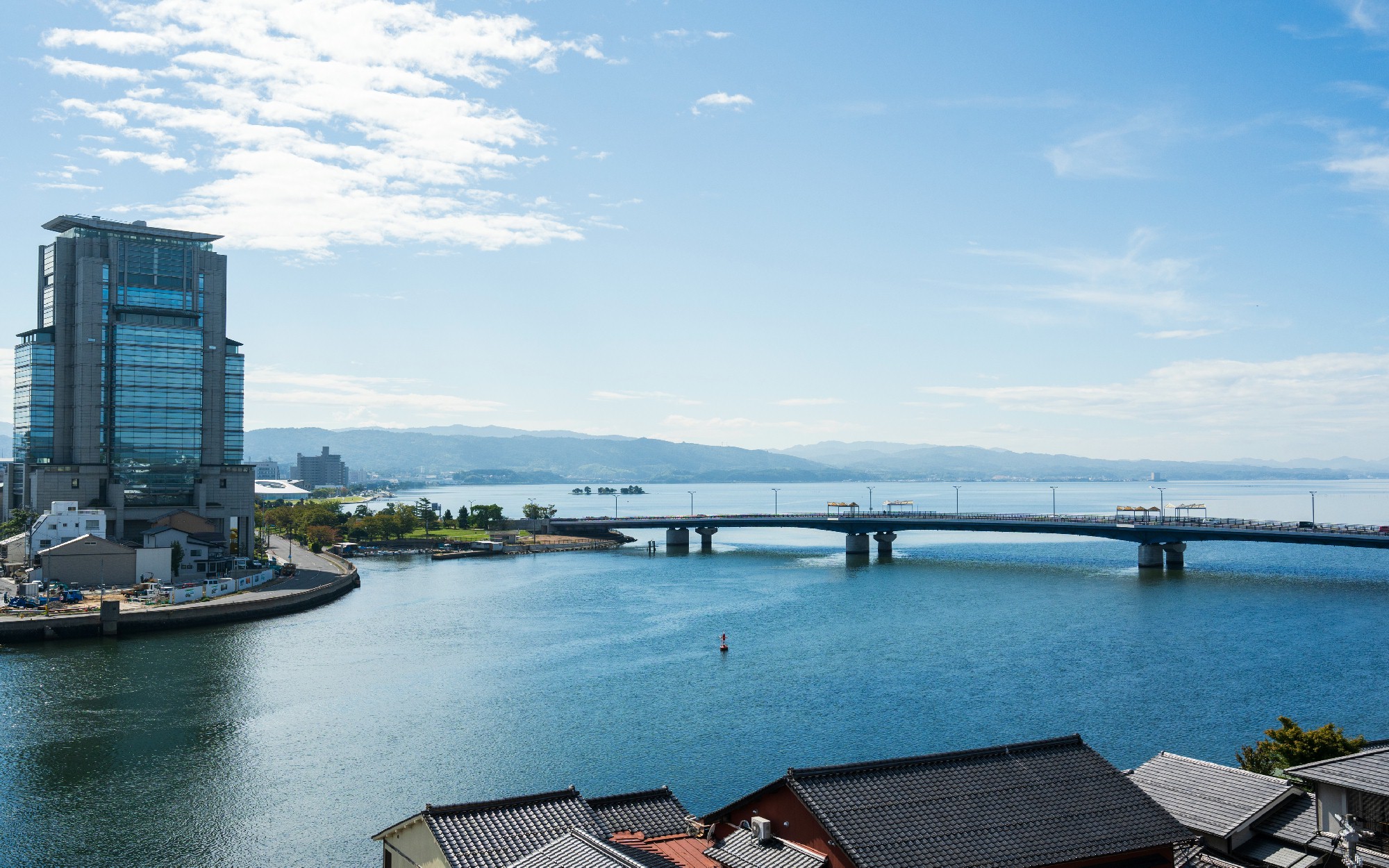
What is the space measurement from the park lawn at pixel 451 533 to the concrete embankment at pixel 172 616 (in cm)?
4426

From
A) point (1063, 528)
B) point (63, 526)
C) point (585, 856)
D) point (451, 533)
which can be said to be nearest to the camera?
point (585, 856)

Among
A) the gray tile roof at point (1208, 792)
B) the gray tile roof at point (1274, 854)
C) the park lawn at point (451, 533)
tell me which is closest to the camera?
the gray tile roof at point (1274, 854)

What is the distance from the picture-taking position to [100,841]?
2020cm

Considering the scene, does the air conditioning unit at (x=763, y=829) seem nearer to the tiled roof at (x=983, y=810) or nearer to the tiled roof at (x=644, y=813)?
the tiled roof at (x=983, y=810)

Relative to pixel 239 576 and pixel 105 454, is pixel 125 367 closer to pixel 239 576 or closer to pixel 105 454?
pixel 105 454

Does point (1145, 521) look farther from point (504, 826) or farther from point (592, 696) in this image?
point (504, 826)

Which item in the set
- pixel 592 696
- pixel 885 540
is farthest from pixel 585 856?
pixel 885 540

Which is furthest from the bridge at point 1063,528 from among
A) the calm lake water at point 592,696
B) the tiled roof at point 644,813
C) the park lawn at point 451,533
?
the tiled roof at point 644,813

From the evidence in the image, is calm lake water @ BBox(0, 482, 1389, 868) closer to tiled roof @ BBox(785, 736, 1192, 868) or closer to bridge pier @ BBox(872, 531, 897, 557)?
tiled roof @ BBox(785, 736, 1192, 868)

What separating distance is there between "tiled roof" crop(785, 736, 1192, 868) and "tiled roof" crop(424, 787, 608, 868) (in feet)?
11.9

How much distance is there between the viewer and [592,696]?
110 ft

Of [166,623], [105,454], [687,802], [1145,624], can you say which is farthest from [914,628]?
[105,454]

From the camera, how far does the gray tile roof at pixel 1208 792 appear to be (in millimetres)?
14938

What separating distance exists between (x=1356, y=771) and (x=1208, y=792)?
246 cm
